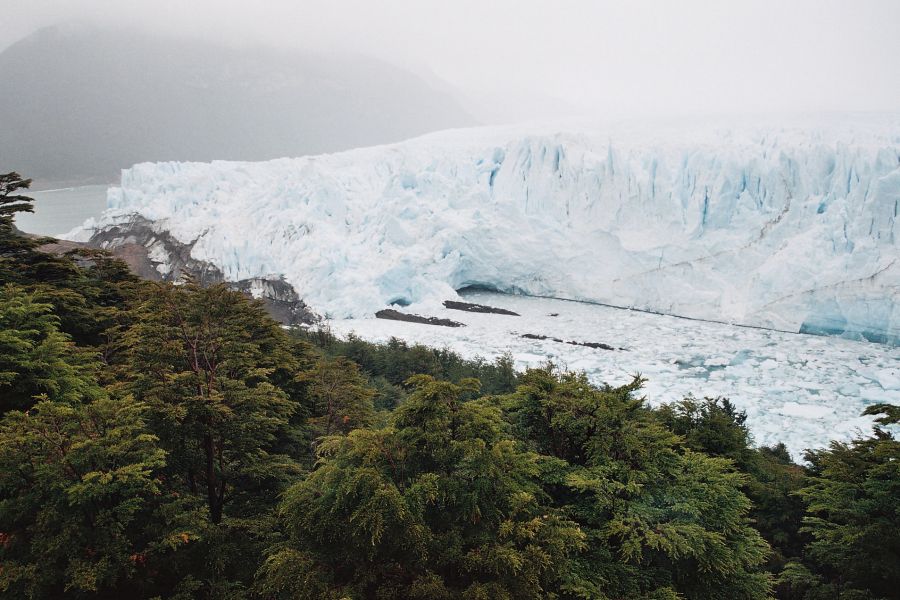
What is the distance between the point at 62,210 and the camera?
49500 millimetres

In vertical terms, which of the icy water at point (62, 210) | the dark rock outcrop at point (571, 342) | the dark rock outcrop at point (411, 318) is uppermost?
the icy water at point (62, 210)

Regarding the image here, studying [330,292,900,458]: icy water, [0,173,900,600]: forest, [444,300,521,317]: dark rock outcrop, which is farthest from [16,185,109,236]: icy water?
[0,173,900,600]: forest

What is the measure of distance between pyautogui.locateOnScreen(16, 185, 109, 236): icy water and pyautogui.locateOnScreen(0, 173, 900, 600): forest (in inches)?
1410

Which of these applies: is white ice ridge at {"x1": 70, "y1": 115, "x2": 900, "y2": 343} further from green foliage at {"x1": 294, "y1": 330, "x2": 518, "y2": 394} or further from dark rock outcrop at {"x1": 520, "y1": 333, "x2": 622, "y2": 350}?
green foliage at {"x1": 294, "y1": 330, "x2": 518, "y2": 394}

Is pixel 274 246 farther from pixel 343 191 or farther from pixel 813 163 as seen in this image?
pixel 813 163

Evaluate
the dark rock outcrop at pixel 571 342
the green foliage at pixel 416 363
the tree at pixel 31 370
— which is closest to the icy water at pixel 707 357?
the dark rock outcrop at pixel 571 342

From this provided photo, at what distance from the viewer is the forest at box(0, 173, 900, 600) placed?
3.54 m

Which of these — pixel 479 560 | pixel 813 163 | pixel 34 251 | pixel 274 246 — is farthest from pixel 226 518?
pixel 813 163

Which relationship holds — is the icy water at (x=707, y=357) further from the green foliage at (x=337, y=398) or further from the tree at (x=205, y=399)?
the tree at (x=205, y=399)

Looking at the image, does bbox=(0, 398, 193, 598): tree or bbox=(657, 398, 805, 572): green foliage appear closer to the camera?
bbox=(0, 398, 193, 598): tree

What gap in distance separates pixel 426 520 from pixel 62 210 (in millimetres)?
59438

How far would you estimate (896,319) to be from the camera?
1845 centimetres

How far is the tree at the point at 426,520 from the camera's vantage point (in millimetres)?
3436

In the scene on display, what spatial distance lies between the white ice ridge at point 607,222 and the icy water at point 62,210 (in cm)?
1488
